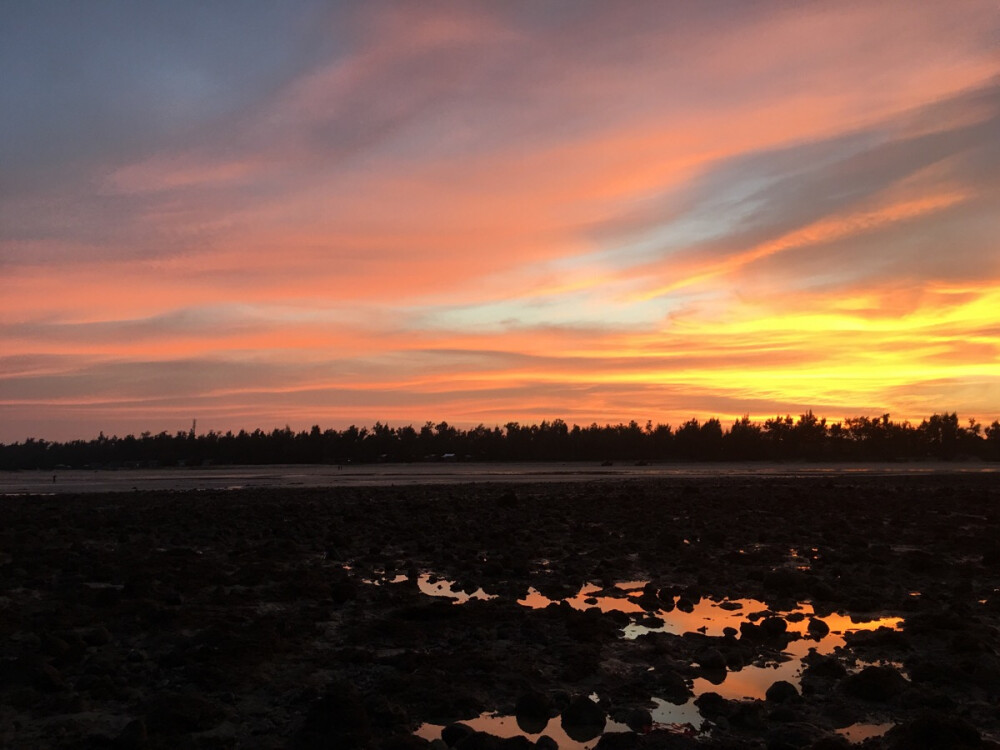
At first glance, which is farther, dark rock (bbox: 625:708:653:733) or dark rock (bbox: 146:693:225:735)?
dark rock (bbox: 625:708:653:733)

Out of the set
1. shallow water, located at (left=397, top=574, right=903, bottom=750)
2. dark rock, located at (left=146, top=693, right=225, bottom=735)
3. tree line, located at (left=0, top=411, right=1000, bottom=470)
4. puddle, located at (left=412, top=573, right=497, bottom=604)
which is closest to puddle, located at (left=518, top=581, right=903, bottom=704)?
shallow water, located at (left=397, top=574, right=903, bottom=750)

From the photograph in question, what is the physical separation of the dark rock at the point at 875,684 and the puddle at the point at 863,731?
0.60 meters

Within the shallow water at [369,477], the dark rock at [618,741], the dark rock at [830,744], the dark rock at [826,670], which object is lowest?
the shallow water at [369,477]

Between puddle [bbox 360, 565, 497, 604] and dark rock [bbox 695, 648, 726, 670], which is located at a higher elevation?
dark rock [bbox 695, 648, 726, 670]

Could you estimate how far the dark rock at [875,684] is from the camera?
813 cm

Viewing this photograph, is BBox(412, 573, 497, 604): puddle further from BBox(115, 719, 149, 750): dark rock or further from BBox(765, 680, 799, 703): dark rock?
BBox(115, 719, 149, 750): dark rock

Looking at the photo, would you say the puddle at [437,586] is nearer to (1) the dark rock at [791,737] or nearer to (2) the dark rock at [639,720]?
(2) the dark rock at [639,720]

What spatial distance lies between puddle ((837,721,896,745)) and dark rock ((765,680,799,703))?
716 millimetres

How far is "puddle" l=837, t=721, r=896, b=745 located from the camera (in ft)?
23.5

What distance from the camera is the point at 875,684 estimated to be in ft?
26.9

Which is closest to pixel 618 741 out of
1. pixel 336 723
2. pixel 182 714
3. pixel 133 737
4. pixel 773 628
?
pixel 336 723

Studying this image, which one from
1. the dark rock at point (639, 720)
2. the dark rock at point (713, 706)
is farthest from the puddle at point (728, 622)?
the dark rock at point (639, 720)

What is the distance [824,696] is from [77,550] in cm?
1821

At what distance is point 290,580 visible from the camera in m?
15.2
